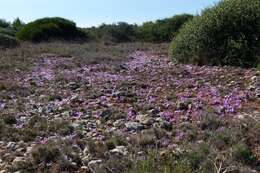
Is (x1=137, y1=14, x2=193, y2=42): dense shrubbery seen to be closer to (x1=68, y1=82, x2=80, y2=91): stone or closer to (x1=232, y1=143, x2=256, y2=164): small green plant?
(x1=68, y1=82, x2=80, y2=91): stone

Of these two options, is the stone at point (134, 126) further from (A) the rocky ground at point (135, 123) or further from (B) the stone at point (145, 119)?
(B) the stone at point (145, 119)

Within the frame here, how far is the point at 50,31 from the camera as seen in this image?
3375 cm

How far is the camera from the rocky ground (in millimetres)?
5652

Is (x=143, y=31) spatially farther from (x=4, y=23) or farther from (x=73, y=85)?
(x=73, y=85)

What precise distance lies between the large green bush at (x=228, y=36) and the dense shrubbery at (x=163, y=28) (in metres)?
19.0

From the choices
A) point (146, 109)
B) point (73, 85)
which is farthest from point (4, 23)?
point (146, 109)

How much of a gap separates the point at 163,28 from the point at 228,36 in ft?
69.2

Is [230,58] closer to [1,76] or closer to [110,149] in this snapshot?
[1,76]

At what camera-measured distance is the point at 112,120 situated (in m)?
8.01

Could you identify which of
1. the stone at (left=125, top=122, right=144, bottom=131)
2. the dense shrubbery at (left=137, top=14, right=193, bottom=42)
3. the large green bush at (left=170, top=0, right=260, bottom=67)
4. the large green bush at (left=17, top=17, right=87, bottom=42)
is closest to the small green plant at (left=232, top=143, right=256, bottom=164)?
the stone at (left=125, top=122, right=144, bottom=131)

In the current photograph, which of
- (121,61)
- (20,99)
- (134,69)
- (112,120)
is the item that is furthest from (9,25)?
(112,120)

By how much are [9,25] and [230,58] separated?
32562mm

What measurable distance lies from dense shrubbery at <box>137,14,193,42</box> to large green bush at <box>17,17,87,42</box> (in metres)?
4.23

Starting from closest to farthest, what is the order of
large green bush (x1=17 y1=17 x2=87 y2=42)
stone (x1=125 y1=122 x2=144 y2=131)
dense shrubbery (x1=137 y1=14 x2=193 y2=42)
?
stone (x1=125 y1=122 x2=144 y2=131) → large green bush (x1=17 y1=17 x2=87 y2=42) → dense shrubbery (x1=137 y1=14 x2=193 y2=42)
